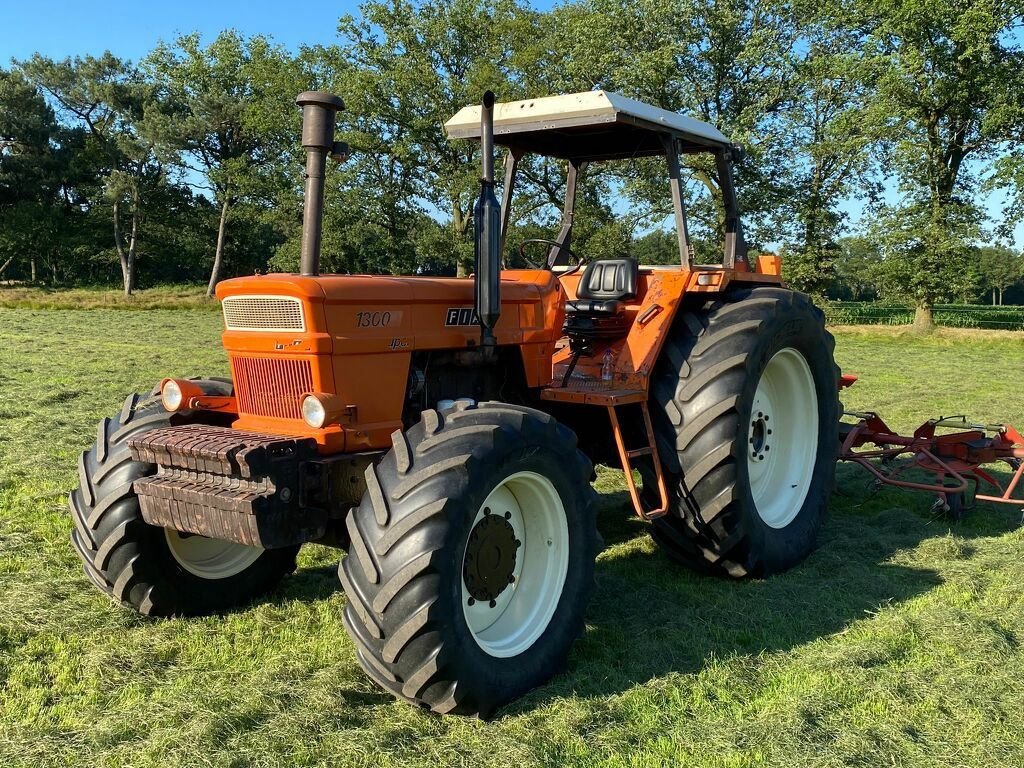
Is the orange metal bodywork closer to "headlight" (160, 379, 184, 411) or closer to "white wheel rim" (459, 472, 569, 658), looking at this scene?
"headlight" (160, 379, 184, 411)

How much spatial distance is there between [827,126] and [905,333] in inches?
257

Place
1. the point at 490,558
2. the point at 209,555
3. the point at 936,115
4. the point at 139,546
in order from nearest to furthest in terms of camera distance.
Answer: the point at 490,558
the point at 139,546
the point at 209,555
the point at 936,115

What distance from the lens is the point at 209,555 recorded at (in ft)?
13.4

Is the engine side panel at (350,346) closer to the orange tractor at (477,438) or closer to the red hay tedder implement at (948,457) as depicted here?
the orange tractor at (477,438)

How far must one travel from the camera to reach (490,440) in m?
3.06

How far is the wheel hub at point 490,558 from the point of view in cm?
323

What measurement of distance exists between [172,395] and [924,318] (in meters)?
23.4

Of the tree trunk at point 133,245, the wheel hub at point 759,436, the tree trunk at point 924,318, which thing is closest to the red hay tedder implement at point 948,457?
the wheel hub at point 759,436

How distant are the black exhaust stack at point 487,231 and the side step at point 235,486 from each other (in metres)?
0.94

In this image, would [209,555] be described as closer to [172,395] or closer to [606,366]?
[172,395]

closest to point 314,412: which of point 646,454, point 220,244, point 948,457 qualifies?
point 646,454

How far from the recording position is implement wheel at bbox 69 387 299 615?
11.9 feet

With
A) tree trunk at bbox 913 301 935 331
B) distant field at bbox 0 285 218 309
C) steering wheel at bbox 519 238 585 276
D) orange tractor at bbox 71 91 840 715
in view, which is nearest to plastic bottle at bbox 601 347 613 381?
orange tractor at bbox 71 91 840 715

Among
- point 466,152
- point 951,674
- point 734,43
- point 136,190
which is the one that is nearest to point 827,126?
point 734,43
